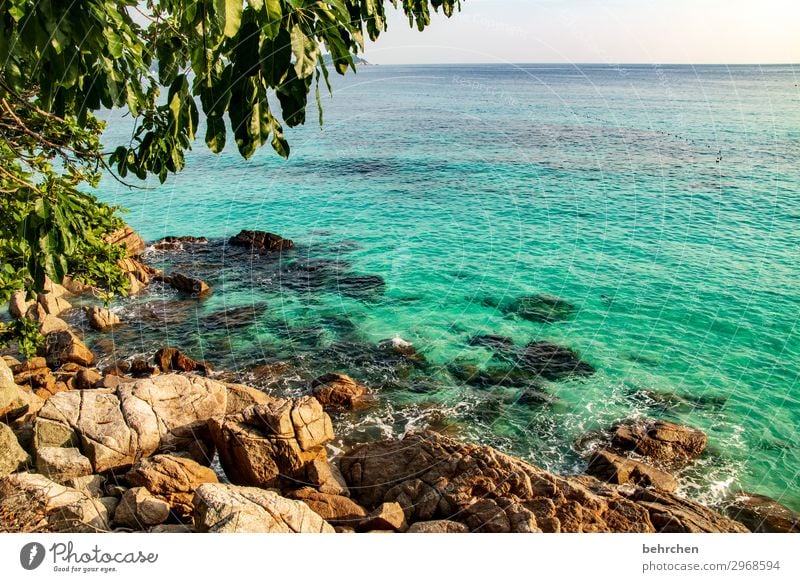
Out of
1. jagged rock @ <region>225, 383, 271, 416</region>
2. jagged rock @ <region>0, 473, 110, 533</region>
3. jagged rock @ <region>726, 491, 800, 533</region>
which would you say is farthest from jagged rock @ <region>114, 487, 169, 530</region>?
jagged rock @ <region>726, 491, 800, 533</region>

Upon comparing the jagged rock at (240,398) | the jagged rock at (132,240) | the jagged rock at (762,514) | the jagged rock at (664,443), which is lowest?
the jagged rock at (762,514)

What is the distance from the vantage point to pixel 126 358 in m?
22.3

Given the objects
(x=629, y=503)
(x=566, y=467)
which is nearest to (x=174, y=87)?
(x=629, y=503)

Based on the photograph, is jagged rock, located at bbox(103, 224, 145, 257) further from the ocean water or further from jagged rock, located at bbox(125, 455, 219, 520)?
jagged rock, located at bbox(125, 455, 219, 520)

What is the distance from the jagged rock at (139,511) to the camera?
11.0m

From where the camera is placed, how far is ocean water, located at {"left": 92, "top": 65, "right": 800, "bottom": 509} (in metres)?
19.9

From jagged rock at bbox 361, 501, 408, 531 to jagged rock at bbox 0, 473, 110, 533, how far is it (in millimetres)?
4910

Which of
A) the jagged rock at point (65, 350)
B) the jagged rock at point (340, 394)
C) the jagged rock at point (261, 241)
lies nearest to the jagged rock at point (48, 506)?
the jagged rock at point (340, 394)

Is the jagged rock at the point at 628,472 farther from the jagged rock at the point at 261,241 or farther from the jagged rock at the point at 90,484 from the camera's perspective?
the jagged rock at the point at 261,241

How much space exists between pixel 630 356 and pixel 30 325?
20.8 metres

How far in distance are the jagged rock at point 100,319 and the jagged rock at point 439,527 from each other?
18763 millimetres

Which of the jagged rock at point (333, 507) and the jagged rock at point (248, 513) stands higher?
the jagged rock at point (248, 513)

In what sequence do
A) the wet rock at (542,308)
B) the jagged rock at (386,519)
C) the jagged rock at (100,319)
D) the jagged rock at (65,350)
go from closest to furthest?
the jagged rock at (386,519) < the jagged rock at (65,350) < the jagged rock at (100,319) < the wet rock at (542,308)

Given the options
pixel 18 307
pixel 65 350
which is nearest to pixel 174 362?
pixel 65 350
